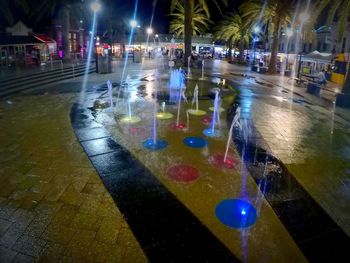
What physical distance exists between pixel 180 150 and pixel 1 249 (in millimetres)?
4636

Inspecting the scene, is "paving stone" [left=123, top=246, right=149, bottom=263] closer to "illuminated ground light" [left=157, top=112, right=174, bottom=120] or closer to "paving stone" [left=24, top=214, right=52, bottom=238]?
"paving stone" [left=24, top=214, right=52, bottom=238]

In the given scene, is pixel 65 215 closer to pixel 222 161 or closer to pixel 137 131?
pixel 222 161

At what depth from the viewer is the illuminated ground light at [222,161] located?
694cm

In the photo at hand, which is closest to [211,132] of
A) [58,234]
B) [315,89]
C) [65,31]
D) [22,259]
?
[58,234]

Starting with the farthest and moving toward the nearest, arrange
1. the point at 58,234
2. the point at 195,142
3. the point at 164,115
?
the point at 164,115
the point at 195,142
the point at 58,234

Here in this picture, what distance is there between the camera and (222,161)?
718 centimetres

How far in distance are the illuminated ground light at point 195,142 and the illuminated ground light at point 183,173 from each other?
4.46ft

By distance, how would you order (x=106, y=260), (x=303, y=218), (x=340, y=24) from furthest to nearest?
(x=340, y=24) < (x=303, y=218) < (x=106, y=260)

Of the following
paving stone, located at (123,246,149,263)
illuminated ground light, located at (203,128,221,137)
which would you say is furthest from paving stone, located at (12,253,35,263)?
illuminated ground light, located at (203,128,221,137)

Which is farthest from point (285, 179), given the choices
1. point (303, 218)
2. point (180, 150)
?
point (180, 150)

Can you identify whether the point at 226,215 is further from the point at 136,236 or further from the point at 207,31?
the point at 207,31

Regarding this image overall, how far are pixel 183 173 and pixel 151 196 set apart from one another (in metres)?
1.20

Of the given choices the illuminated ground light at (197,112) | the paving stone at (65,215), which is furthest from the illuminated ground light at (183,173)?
the illuminated ground light at (197,112)

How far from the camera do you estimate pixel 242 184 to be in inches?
241
